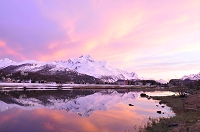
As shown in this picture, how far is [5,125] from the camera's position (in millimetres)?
22375

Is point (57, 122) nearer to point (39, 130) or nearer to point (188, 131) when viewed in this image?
point (39, 130)

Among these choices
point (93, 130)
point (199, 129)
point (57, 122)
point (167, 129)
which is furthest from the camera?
point (57, 122)

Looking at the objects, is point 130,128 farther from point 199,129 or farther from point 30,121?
point 30,121

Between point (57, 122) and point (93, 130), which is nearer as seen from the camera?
point (93, 130)

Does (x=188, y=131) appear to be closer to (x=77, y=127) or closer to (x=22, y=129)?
(x=77, y=127)

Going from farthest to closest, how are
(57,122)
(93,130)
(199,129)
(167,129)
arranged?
(57,122) < (93,130) < (167,129) < (199,129)

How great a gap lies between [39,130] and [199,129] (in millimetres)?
14040

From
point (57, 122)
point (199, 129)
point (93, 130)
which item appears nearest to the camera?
point (199, 129)

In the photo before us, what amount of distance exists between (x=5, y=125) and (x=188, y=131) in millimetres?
17441

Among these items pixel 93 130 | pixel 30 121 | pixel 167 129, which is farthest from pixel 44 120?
pixel 167 129

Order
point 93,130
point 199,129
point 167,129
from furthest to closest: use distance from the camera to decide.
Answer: point 93,130, point 167,129, point 199,129

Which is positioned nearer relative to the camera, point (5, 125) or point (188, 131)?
point (188, 131)

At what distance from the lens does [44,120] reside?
26.0 m

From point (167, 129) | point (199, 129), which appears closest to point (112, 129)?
point (167, 129)
